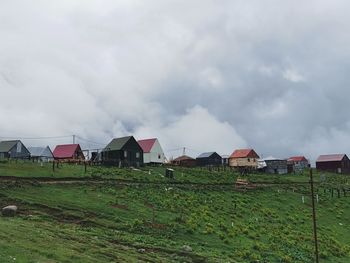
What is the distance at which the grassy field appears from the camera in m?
31.0

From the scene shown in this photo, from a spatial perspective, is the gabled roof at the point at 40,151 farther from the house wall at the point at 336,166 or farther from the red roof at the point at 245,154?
the house wall at the point at 336,166

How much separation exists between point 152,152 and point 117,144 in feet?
46.5

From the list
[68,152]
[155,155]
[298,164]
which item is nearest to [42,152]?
[68,152]

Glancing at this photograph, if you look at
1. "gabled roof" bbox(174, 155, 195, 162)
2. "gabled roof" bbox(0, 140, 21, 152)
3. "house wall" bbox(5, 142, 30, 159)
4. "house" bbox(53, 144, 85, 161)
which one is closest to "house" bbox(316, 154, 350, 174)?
"gabled roof" bbox(174, 155, 195, 162)

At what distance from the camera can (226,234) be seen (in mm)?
50000

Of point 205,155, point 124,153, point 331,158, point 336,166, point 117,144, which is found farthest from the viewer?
point 331,158

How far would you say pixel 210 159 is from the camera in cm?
14075

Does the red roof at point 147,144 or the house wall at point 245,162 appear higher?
Result: the red roof at point 147,144

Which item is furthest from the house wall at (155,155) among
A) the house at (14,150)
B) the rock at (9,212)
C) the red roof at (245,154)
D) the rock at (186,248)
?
the rock at (186,248)

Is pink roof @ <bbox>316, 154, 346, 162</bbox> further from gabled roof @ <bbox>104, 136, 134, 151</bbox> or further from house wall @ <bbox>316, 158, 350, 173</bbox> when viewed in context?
gabled roof @ <bbox>104, 136, 134, 151</bbox>

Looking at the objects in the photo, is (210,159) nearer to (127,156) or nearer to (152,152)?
(152,152)

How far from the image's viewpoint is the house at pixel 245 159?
456ft

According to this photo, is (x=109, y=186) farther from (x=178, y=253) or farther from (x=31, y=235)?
(x=31, y=235)

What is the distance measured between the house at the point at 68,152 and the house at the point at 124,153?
11596 millimetres
